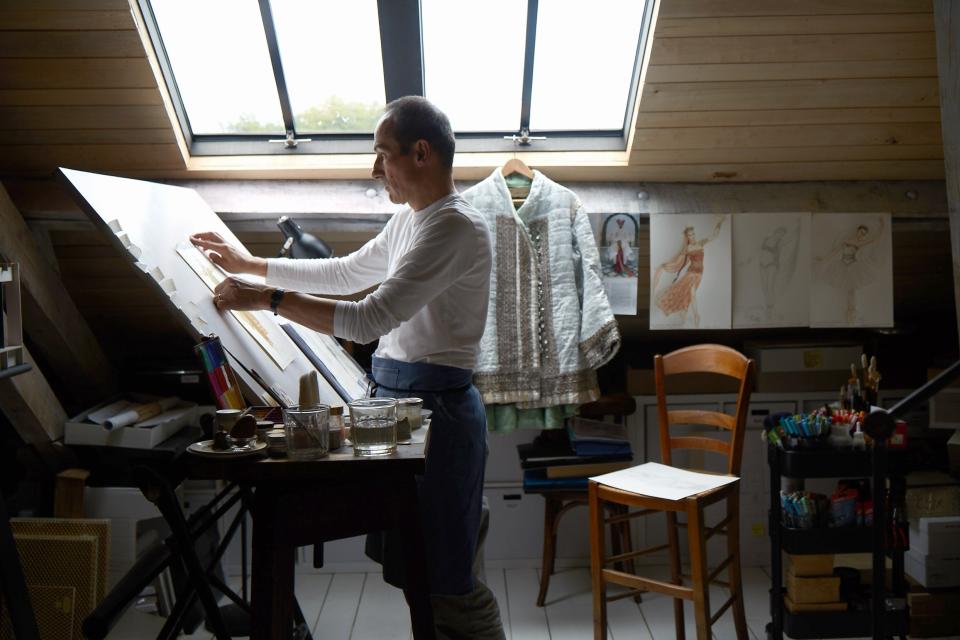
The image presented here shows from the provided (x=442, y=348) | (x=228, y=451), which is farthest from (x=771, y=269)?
(x=228, y=451)

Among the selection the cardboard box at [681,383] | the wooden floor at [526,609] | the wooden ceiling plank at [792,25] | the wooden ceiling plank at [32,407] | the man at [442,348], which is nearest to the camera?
the man at [442,348]

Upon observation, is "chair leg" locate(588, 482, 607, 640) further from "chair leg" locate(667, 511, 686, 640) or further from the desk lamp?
the desk lamp

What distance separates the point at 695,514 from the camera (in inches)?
100

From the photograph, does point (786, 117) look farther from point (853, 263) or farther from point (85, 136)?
point (85, 136)

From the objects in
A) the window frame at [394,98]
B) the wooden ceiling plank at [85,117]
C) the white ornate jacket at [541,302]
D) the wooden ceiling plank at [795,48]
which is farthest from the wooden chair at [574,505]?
the wooden ceiling plank at [85,117]

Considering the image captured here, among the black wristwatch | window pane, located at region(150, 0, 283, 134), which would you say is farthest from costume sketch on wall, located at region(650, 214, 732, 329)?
the black wristwatch

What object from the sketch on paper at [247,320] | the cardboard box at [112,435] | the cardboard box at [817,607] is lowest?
the cardboard box at [817,607]

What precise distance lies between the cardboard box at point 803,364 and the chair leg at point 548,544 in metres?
1.00

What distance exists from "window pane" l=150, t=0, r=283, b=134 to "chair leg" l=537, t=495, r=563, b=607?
1739mm

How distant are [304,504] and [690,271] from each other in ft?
6.81

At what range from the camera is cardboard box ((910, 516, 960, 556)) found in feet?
9.70

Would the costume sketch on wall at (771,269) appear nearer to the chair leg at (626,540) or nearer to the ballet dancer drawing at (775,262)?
the ballet dancer drawing at (775,262)

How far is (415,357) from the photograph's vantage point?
2.17 m

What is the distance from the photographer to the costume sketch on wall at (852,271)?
329cm
